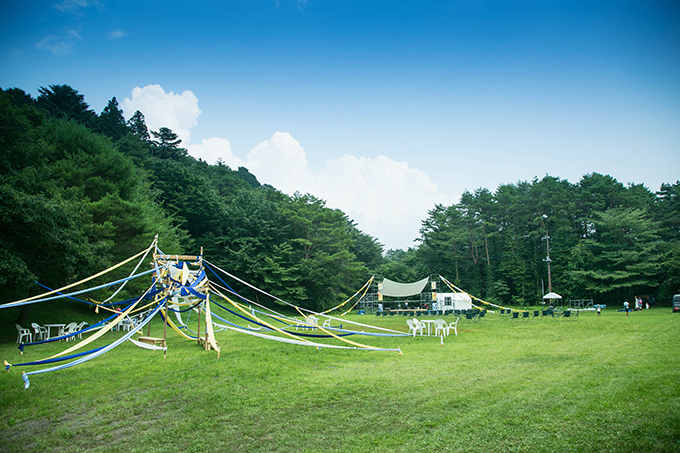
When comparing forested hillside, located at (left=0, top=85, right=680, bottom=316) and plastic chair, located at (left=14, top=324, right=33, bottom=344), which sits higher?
forested hillside, located at (left=0, top=85, right=680, bottom=316)

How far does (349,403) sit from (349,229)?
41.9 meters

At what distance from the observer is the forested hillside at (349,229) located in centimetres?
1803

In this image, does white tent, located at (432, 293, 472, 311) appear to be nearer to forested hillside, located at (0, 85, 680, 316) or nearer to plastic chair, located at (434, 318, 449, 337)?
forested hillside, located at (0, 85, 680, 316)

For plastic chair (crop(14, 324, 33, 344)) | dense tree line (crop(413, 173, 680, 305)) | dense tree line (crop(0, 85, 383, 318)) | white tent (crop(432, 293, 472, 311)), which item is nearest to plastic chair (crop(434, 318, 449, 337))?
dense tree line (crop(0, 85, 383, 318))

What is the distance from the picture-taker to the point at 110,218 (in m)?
15.3

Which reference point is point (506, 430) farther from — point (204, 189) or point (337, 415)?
point (204, 189)

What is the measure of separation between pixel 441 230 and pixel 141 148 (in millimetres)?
34216

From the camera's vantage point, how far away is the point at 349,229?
46844 mm

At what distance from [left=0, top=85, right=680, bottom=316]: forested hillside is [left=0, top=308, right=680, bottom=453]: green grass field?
30.3 ft

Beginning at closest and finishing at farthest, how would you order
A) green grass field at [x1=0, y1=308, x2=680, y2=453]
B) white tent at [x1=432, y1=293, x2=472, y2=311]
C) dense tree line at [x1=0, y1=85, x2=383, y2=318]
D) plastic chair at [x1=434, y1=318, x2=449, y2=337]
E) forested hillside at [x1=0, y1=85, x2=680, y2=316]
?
green grass field at [x1=0, y1=308, x2=680, y2=453]
dense tree line at [x1=0, y1=85, x2=383, y2=318]
plastic chair at [x1=434, y1=318, x2=449, y2=337]
forested hillside at [x1=0, y1=85, x2=680, y2=316]
white tent at [x1=432, y1=293, x2=472, y2=311]

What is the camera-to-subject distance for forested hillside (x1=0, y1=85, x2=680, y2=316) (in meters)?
18.0

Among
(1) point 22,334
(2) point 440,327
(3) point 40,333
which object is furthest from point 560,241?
(1) point 22,334

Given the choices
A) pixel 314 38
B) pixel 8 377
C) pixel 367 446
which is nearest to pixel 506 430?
pixel 367 446

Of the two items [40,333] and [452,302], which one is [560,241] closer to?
[452,302]
